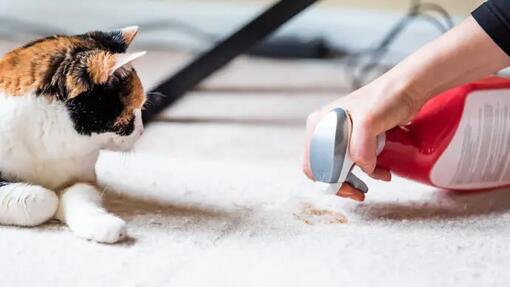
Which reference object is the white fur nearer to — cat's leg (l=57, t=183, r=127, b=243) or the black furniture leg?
cat's leg (l=57, t=183, r=127, b=243)

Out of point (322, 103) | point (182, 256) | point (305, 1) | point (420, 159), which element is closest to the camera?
point (182, 256)

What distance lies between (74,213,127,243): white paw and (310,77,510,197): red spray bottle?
0.26 meters

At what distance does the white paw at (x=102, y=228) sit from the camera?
2.63 feet

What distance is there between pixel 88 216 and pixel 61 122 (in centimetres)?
10

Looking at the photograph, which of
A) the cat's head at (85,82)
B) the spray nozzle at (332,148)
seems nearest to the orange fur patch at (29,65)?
the cat's head at (85,82)

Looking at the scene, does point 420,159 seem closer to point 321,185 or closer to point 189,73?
point 321,185

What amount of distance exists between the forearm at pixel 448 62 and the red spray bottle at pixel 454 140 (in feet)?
0.17

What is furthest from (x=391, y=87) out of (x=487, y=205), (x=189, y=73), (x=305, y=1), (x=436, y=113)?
(x=189, y=73)

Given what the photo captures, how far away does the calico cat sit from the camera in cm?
80

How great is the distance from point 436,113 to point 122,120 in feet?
1.18

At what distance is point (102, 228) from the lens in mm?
803

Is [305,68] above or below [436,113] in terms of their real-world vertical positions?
below

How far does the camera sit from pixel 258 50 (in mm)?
1765

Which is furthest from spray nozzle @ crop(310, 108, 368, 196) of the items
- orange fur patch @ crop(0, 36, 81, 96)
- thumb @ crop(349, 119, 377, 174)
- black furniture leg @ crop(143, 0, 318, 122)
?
black furniture leg @ crop(143, 0, 318, 122)
